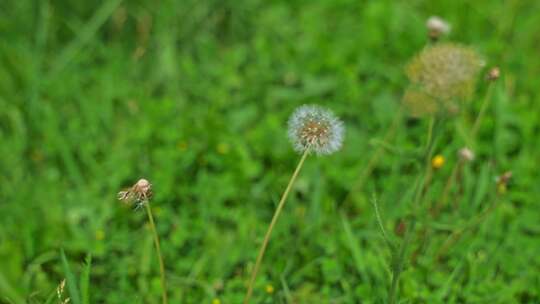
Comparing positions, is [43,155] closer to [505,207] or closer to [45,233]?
[45,233]

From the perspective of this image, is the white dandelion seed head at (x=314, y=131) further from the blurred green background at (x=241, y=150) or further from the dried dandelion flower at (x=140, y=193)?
the dried dandelion flower at (x=140, y=193)

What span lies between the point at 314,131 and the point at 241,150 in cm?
104

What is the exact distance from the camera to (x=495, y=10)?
3.55m

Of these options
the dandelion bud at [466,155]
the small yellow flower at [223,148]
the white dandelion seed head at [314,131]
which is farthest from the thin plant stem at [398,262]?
the small yellow flower at [223,148]

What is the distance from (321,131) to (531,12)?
2.30 meters

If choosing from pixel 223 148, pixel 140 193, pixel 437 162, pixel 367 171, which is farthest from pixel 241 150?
pixel 140 193

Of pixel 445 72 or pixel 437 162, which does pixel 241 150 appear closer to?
pixel 437 162

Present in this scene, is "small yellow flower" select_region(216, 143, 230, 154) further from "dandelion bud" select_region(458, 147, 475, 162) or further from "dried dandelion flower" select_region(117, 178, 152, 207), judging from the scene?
"dried dandelion flower" select_region(117, 178, 152, 207)

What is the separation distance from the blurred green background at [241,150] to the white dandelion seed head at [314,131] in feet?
0.87

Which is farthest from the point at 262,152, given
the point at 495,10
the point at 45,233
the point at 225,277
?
the point at 495,10

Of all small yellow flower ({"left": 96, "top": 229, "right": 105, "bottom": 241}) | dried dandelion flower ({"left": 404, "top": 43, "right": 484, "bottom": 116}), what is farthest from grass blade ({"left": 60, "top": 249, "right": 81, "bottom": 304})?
dried dandelion flower ({"left": 404, "top": 43, "right": 484, "bottom": 116})

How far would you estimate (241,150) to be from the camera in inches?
112

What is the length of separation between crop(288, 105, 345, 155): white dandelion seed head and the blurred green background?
26 centimetres

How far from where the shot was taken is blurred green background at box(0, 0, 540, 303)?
7.89ft
